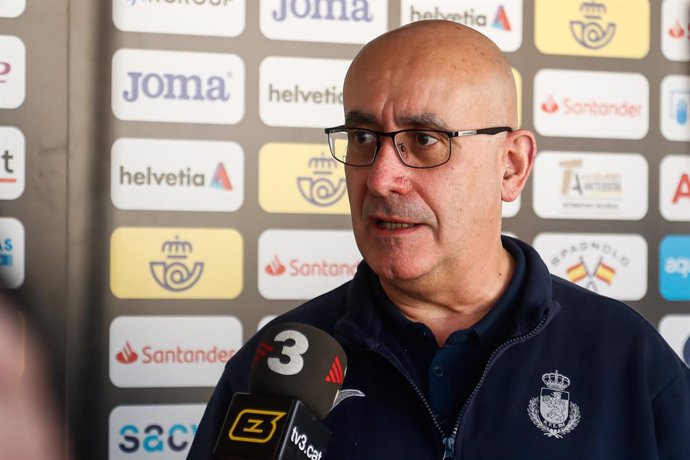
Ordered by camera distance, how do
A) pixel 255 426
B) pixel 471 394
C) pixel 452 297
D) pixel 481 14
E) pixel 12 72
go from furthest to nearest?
1. pixel 481 14
2. pixel 12 72
3. pixel 452 297
4. pixel 471 394
5. pixel 255 426

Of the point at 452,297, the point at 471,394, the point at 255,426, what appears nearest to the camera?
Result: the point at 255,426

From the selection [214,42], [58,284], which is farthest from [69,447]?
[214,42]

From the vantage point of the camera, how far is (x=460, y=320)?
1.18 metres

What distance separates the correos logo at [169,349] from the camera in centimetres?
187

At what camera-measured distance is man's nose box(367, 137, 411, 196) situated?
1087 millimetres

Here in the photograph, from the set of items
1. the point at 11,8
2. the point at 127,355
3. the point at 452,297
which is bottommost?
the point at 127,355

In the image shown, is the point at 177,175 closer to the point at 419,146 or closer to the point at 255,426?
the point at 419,146

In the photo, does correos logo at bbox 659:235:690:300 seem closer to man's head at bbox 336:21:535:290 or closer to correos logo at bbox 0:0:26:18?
man's head at bbox 336:21:535:290

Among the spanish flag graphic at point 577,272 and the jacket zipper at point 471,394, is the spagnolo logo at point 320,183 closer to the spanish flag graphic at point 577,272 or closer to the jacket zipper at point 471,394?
the spanish flag graphic at point 577,272

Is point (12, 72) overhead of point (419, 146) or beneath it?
overhead

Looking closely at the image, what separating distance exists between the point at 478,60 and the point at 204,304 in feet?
3.24

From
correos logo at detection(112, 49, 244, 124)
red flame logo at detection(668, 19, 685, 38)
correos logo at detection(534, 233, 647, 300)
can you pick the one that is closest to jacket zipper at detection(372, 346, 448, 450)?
correos logo at detection(112, 49, 244, 124)

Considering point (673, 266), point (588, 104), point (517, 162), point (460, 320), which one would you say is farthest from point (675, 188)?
point (460, 320)

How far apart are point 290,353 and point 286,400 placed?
0.32 feet
